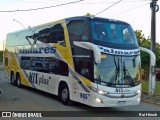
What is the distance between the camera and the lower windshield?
1173cm

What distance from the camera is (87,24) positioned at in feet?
40.7

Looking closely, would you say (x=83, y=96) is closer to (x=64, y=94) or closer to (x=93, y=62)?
(x=93, y=62)

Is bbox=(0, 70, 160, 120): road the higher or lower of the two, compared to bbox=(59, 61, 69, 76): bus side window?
lower

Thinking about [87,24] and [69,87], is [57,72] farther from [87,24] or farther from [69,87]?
[87,24]

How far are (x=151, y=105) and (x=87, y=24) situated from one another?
16.3 feet

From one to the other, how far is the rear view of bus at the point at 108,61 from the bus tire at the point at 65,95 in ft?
4.20

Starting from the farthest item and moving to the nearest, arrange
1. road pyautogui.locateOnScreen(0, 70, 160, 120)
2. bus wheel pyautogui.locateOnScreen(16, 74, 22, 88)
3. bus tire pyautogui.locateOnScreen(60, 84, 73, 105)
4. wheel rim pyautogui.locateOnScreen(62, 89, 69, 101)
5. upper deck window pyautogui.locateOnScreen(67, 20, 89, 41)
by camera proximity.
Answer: bus wheel pyautogui.locateOnScreen(16, 74, 22, 88)
wheel rim pyautogui.locateOnScreen(62, 89, 69, 101)
bus tire pyautogui.locateOnScreen(60, 84, 73, 105)
upper deck window pyautogui.locateOnScreen(67, 20, 89, 41)
road pyautogui.locateOnScreen(0, 70, 160, 120)

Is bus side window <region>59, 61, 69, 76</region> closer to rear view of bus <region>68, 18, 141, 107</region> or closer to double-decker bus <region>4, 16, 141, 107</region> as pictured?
double-decker bus <region>4, 16, 141, 107</region>

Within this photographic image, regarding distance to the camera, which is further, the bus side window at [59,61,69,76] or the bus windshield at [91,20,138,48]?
the bus side window at [59,61,69,76]

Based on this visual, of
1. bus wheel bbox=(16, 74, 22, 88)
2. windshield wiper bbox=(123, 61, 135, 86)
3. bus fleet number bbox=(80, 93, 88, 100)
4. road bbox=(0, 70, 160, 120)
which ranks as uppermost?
windshield wiper bbox=(123, 61, 135, 86)

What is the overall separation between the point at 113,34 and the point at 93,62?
1548 mm

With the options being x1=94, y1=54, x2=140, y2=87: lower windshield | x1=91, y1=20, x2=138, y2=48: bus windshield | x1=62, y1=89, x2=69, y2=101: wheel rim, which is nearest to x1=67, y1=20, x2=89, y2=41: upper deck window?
x1=91, y1=20, x2=138, y2=48: bus windshield

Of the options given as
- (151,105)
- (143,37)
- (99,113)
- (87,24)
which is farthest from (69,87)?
(143,37)

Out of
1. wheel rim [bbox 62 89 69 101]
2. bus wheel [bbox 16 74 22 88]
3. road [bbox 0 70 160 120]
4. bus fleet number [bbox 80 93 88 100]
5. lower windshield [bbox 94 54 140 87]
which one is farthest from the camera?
bus wheel [bbox 16 74 22 88]
